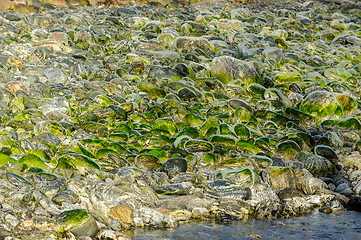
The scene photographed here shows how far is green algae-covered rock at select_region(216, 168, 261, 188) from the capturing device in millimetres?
4227

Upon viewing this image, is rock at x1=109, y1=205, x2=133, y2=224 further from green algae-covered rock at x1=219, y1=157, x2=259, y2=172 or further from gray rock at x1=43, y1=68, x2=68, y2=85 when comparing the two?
gray rock at x1=43, y1=68, x2=68, y2=85

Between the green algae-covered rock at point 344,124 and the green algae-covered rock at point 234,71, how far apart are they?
1.91 metres

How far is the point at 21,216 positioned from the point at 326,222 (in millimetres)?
2943

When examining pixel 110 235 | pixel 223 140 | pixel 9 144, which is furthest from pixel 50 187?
→ pixel 223 140

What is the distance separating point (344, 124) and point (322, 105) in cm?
59

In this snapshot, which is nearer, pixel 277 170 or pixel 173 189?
pixel 173 189

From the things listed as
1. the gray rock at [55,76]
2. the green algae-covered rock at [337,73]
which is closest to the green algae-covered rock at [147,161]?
the gray rock at [55,76]

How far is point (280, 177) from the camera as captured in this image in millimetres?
4414

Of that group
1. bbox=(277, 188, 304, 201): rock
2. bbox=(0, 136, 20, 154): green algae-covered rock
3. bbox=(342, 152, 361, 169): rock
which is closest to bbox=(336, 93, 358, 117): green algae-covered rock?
bbox=(342, 152, 361, 169): rock

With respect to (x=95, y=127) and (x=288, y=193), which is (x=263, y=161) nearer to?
(x=288, y=193)

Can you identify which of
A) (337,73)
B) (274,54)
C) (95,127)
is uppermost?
(274,54)

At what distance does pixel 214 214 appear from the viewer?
3.76 m

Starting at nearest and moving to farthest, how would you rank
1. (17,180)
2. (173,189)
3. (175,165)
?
(17,180) < (173,189) < (175,165)

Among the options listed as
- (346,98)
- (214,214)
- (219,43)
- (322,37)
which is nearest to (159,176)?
(214,214)
